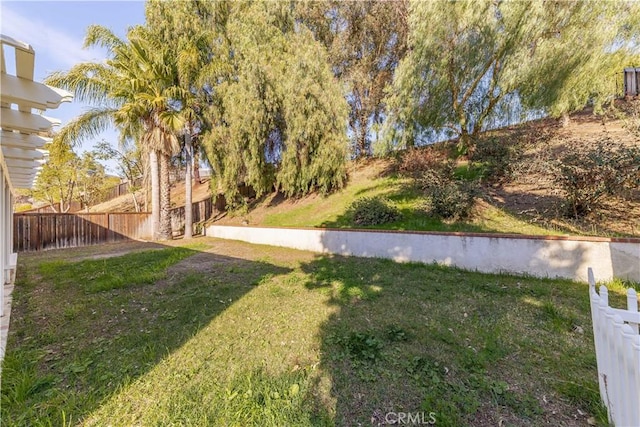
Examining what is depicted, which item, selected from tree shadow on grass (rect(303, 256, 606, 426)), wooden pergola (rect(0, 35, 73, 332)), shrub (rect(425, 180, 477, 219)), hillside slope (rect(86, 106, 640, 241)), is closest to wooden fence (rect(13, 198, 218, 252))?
hillside slope (rect(86, 106, 640, 241))

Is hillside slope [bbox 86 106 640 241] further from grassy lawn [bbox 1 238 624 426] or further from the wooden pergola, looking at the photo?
the wooden pergola

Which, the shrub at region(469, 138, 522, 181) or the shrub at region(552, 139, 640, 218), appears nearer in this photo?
the shrub at region(552, 139, 640, 218)

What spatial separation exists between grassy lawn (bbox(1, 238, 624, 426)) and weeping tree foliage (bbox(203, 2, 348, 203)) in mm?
7426

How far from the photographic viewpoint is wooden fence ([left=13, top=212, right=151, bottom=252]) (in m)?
9.91

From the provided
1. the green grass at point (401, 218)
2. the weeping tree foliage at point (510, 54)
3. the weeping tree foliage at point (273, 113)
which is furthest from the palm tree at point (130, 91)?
the weeping tree foliage at point (510, 54)

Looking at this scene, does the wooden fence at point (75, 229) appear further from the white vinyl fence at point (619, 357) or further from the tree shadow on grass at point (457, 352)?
the white vinyl fence at point (619, 357)

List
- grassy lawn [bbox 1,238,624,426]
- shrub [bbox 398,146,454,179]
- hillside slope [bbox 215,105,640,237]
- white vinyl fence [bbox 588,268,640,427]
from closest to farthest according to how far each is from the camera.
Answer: white vinyl fence [bbox 588,268,640,427], grassy lawn [bbox 1,238,624,426], hillside slope [bbox 215,105,640,237], shrub [bbox 398,146,454,179]

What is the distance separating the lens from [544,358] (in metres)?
2.67

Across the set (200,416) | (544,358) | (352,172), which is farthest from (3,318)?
(352,172)

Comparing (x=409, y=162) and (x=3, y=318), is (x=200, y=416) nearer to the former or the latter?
(x=3, y=318)

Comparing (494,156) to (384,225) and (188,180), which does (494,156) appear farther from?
(188,180)

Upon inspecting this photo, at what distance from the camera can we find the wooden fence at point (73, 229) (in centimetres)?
991

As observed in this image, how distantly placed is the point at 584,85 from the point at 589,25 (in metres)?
1.66

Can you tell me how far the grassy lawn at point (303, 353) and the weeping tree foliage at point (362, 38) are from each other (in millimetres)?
11054
